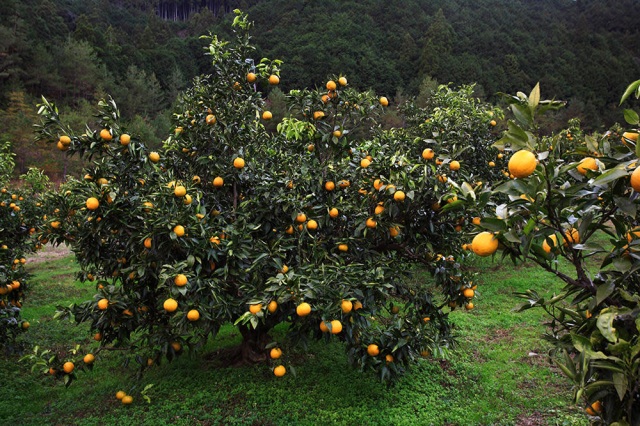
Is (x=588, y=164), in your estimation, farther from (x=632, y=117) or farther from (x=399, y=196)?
(x=399, y=196)

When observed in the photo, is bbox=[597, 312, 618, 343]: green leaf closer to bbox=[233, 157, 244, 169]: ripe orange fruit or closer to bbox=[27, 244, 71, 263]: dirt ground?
bbox=[233, 157, 244, 169]: ripe orange fruit

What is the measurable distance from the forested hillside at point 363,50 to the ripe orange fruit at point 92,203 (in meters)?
20.4

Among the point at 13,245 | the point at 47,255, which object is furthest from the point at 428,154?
the point at 47,255

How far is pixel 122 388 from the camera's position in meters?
3.84

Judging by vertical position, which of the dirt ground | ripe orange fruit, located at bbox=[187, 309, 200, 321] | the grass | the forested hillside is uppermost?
the forested hillside

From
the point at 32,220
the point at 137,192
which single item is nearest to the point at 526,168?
the point at 137,192

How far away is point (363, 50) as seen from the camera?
33812 mm

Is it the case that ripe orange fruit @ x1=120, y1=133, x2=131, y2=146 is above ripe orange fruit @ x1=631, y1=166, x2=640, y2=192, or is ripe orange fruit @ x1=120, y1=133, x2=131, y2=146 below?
below

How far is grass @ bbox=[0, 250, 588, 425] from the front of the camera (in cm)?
330

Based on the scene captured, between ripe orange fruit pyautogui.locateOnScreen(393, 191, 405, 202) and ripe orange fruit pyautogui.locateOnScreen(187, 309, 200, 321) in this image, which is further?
ripe orange fruit pyautogui.locateOnScreen(393, 191, 405, 202)

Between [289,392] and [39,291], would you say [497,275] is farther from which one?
[39,291]

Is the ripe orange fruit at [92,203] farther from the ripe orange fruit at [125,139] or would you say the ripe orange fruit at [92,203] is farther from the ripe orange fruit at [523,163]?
the ripe orange fruit at [523,163]

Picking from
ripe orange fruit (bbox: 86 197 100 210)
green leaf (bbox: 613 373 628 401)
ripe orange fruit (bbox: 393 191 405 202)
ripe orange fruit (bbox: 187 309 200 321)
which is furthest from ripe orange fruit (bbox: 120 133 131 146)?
green leaf (bbox: 613 373 628 401)

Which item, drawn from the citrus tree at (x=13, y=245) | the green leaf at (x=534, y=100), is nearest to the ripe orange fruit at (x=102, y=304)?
the citrus tree at (x=13, y=245)
